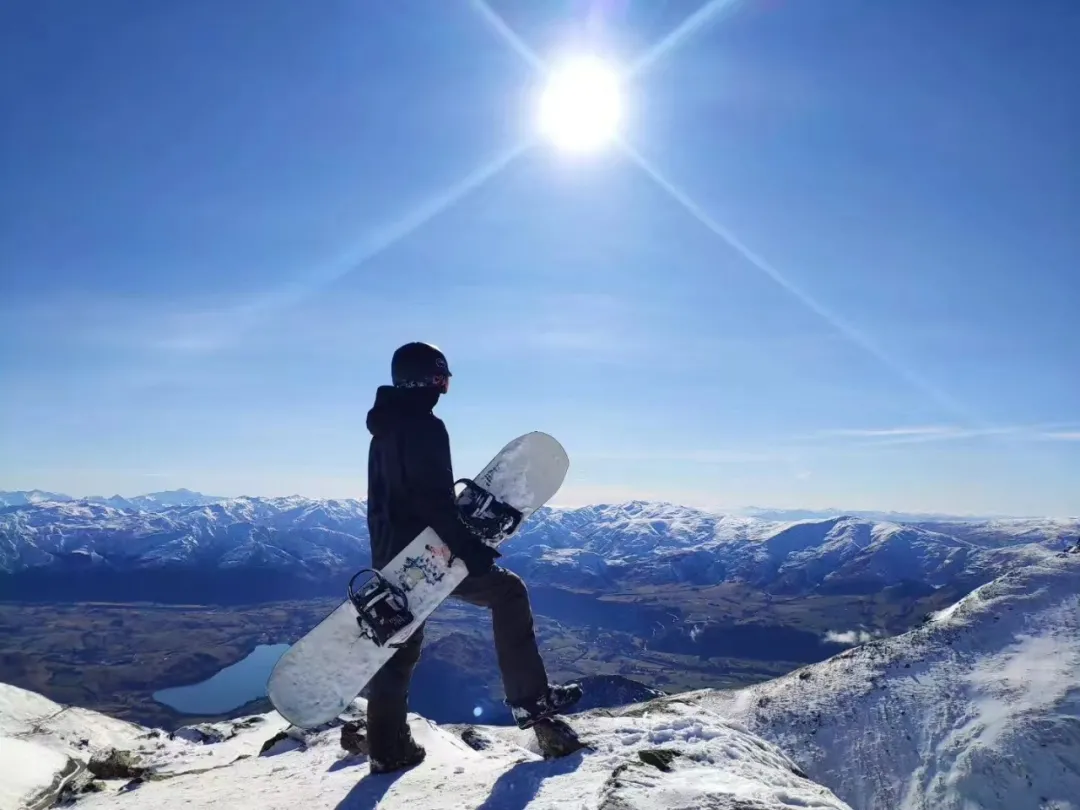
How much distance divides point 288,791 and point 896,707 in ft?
89.9

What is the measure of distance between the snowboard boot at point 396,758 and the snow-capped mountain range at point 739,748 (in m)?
0.20

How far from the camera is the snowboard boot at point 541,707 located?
26.4ft

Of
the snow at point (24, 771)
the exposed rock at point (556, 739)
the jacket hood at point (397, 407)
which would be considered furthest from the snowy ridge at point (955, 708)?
the snow at point (24, 771)

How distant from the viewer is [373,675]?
26.4 feet

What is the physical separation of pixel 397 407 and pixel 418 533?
5.50ft

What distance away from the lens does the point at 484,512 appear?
8602mm

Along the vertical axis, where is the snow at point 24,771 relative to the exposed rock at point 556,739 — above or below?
below

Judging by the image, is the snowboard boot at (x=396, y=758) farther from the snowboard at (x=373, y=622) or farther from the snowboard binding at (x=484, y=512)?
the snowboard binding at (x=484, y=512)

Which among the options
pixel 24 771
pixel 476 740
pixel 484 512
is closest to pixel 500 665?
pixel 484 512

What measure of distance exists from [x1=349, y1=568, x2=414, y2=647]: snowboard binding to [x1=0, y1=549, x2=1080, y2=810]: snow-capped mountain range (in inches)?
68.8

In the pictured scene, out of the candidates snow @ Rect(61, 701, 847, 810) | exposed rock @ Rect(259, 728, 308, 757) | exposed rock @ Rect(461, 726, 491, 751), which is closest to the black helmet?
snow @ Rect(61, 701, 847, 810)

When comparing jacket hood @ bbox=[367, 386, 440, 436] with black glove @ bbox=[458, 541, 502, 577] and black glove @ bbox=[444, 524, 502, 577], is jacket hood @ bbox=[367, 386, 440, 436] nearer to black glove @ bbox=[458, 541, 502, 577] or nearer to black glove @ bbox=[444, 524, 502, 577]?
black glove @ bbox=[444, 524, 502, 577]

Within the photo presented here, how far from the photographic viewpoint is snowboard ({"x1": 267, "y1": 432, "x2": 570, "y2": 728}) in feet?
26.2

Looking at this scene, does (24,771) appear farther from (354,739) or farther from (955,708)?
(955,708)
